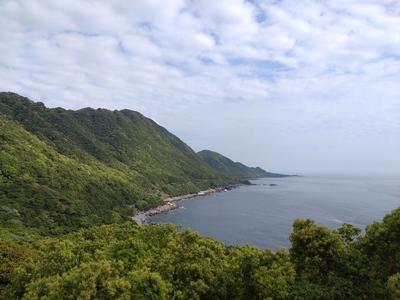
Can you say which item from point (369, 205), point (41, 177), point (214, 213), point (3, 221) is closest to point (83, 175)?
point (41, 177)

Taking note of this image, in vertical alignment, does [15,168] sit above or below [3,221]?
above

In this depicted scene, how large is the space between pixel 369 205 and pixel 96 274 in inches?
7540

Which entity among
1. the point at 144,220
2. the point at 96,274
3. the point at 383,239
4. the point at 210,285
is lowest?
the point at 144,220

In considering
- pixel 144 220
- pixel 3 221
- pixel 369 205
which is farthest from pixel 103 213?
pixel 369 205

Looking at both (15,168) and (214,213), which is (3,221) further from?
(214,213)

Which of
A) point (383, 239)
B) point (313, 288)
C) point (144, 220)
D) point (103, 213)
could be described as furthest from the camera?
point (144, 220)

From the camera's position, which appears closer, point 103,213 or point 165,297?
point 165,297

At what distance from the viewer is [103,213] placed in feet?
499

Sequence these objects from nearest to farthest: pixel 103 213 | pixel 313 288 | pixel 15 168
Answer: pixel 313 288 < pixel 15 168 < pixel 103 213

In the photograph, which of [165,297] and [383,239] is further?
[383,239]

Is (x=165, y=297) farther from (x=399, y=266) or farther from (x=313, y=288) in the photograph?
(x=399, y=266)

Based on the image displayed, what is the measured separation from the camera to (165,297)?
2683cm

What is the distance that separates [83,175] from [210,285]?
155572mm

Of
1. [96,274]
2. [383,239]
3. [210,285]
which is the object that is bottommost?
[210,285]
